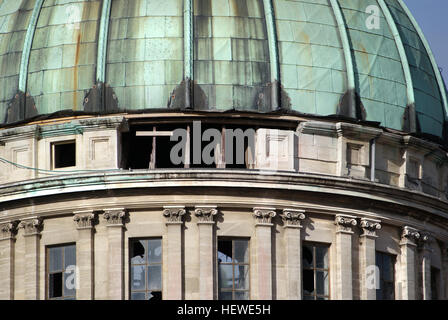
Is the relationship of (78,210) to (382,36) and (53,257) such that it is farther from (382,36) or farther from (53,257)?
(382,36)

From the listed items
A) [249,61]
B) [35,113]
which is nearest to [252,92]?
[249,61]

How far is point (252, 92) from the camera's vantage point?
102062mm

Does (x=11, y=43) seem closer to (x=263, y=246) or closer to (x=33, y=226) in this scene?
(x=33, y=226)

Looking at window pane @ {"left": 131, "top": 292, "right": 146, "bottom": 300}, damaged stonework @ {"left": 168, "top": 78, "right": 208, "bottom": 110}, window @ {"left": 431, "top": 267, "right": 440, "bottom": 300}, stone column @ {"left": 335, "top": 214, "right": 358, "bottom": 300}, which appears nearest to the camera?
window pane @ {"left": 131, "top": 292, "right": 146, "bottom": 300}

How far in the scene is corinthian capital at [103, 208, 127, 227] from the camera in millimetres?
100312

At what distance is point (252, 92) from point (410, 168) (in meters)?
6.28

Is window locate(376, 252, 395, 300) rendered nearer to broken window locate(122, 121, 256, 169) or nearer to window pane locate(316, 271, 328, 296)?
window pane locate(316, 271, 328, 296)

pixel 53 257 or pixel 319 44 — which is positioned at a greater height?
pixel 319 44

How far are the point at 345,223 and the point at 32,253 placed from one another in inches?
416

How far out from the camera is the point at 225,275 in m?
101

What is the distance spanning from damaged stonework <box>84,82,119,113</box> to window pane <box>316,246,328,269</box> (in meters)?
8.31

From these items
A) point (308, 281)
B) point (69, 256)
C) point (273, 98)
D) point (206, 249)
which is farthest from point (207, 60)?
point (308, 281)

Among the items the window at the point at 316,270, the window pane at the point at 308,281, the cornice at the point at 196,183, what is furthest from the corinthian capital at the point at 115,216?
the window pane at the point at 308,281

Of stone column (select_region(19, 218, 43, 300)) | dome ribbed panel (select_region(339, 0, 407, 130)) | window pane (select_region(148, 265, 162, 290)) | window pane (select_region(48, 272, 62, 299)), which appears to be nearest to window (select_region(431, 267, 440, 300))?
dome ribbed panel (select_region(339, 0, 407, 130))
